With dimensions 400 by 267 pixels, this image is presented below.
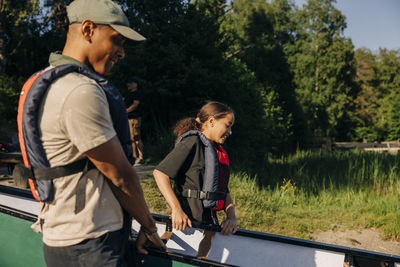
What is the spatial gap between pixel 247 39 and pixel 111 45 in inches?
1165

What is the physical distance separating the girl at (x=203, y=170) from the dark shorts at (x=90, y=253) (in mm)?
875

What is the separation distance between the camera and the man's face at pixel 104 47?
1230 millimetres

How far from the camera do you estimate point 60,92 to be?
1109 millimetres

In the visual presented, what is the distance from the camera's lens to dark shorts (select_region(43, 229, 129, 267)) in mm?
1182

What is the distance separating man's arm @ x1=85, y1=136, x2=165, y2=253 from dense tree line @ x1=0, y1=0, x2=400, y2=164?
9.44 metres

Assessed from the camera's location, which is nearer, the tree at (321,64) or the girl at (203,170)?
the girl at (203,170)

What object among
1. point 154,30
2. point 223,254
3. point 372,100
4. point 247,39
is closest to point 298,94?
point 247,39

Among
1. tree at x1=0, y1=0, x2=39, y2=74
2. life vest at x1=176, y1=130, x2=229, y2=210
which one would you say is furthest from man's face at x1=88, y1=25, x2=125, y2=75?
tree at x1=0, y1=0, x2=39, y2=74

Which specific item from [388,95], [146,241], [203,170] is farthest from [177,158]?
[388,95]

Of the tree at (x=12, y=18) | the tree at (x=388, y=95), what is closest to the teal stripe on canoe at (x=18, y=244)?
the tree at (x=12, y=18)

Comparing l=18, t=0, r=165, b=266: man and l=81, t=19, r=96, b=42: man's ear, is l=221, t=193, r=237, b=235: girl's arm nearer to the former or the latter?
l=18, t=0, r=165, b=266: man

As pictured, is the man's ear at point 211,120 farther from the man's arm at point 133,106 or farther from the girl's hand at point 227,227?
the man's arm at point 133,106

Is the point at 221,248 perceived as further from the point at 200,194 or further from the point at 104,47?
the point at 104,47

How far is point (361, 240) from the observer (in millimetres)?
5438
